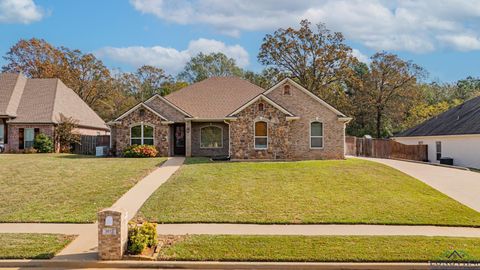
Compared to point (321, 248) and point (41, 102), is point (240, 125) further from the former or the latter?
point (41, 102)

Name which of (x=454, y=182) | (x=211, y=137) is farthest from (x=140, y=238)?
(x=211, y=137)

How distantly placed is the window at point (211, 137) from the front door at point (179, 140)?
4.55 ft

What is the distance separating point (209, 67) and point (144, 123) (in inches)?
1795

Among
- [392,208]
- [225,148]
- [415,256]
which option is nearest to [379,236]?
[415,256]

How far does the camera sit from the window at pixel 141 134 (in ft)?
90.3

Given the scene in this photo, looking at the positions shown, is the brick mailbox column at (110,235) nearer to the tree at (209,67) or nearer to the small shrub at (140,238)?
the small shrub at (140,238)

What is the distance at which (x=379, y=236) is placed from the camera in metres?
10.8

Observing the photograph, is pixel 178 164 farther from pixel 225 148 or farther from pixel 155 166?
pixel 225 148

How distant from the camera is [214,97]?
30.6 meters

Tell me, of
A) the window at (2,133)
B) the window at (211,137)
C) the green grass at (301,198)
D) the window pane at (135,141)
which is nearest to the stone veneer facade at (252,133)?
the window at (211,137)

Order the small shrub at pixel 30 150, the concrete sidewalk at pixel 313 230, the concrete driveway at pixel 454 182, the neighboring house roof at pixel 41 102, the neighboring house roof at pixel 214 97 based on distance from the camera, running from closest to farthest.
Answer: the concrete sidewalk at pixel 313 230 → the concrete driveway at pixel 454 182 → the neighboring house roof at pixel 214 97 → the small shrub at pixel 30 150 → the neighboring house roof at pixel 41 102

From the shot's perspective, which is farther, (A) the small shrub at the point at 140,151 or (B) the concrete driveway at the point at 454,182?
(A) the small shrub at the point at 140,151

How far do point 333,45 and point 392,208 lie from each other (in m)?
35.8

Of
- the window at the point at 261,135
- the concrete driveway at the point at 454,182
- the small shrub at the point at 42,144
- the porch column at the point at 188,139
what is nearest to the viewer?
the concrete driveway at the point at 454,182
